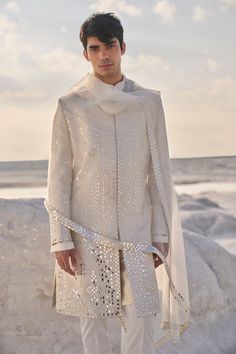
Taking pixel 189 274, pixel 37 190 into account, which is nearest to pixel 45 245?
pixel 189 274

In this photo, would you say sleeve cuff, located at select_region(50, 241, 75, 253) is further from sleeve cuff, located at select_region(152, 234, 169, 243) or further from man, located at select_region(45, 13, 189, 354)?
sleeve cuff, located at select_region(152, 234, 169, 243)

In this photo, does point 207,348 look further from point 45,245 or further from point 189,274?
point 45,245

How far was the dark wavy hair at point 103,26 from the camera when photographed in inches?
98.0

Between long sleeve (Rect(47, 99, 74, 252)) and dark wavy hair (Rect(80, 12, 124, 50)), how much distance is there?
11.7 inches

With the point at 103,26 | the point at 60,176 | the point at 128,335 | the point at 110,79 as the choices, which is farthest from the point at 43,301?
the point at 103,26

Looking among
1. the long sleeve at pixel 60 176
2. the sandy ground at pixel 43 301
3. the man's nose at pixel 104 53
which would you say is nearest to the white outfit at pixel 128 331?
the man's nose at pixel 104 53

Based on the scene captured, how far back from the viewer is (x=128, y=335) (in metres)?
2.53

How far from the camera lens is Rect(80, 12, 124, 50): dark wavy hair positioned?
2.49m

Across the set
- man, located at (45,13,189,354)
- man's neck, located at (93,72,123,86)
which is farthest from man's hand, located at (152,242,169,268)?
man's neck, located at (93,72,123,86)

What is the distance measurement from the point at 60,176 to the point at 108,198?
20 cm

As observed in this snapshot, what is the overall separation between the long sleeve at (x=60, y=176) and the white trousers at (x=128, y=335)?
0.33 m

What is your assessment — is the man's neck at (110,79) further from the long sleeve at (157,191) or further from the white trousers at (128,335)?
the white trousers at (128,335)

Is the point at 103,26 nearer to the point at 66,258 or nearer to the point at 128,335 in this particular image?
the point at 66,258

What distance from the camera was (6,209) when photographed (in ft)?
12.8
